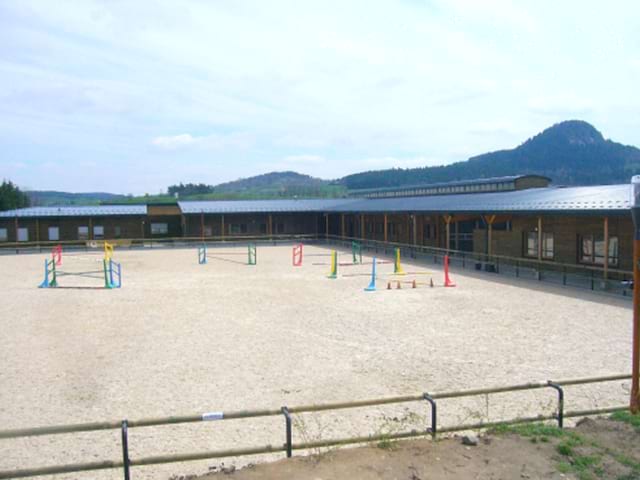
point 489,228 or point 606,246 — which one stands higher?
point 489,228

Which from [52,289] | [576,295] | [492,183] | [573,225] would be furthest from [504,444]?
[492,183]

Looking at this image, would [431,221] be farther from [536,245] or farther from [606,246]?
[606,246]

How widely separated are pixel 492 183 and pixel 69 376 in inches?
1541

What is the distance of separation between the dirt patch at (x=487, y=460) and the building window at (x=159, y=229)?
138 ft

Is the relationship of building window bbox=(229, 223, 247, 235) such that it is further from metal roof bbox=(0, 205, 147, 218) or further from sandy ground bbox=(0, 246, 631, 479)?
sandy ground bbox=(0, 246, 631, 479)

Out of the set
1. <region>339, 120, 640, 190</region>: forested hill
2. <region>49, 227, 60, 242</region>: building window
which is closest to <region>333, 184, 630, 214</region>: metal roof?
<region>49, 227, 60, 242</region>: building window

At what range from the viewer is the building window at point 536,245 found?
23.2 m

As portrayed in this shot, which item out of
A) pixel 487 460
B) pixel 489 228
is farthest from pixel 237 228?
pixel 487 460

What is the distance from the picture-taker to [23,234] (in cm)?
4172

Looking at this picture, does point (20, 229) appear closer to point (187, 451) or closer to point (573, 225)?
point (573, 225)

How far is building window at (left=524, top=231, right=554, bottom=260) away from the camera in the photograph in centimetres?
2322

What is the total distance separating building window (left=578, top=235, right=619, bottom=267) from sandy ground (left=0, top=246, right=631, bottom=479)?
2.95 metres

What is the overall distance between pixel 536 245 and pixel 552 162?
11349 centimetres

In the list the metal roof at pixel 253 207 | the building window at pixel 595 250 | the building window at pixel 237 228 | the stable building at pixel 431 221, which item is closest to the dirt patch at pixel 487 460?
the stable building at pixel 431 221
